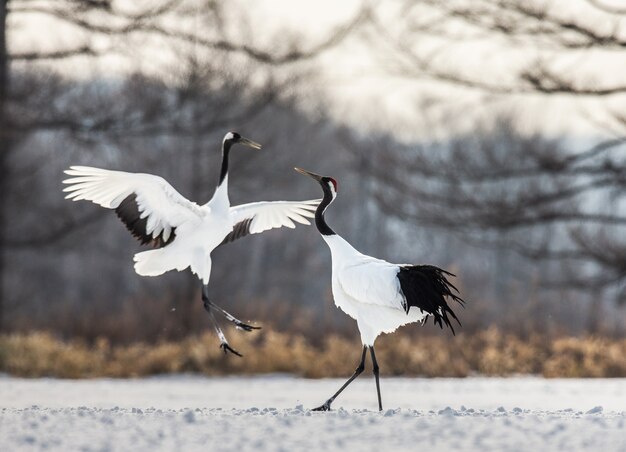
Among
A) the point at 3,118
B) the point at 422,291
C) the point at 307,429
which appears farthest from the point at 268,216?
the point at 3,118

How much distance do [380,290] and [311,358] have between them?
7305 millimetres

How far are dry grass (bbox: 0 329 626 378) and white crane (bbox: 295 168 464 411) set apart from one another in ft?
20.6

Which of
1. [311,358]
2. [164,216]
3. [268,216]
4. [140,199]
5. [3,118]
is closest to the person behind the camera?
[140,199]

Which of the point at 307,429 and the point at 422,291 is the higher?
the point at 422,291

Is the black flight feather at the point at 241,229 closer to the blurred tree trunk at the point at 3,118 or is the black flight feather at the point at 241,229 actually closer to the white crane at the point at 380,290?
the white crane at the point at 380,290

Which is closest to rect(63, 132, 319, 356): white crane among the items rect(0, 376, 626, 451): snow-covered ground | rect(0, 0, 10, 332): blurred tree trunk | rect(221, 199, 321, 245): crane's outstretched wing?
rect(221, 199, 321, 245): crane's outstretched wing

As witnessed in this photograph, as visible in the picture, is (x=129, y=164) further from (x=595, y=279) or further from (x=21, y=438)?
(x=21, y=438)

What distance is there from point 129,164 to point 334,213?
51.3 feet

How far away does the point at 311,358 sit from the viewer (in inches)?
631

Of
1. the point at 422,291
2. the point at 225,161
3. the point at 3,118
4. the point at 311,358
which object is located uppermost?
the point at 3,118

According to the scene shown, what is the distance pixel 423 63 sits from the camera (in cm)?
1742

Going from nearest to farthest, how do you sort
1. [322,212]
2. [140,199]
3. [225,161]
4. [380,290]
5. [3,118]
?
1. [380,290]
2. [322,212]
3. [140,199]
4. [225,161]
5. [3,118]

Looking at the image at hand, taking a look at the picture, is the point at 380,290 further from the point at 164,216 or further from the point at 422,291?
the point at 164,216

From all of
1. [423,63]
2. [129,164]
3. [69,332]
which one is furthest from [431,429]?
[129,164]
